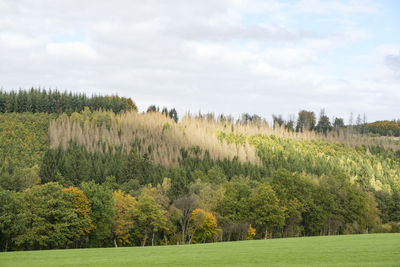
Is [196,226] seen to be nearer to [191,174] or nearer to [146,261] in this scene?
[146,261]

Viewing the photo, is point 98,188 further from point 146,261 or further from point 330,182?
point 330,182

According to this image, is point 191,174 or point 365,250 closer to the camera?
point 365,250

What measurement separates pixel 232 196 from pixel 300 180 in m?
16.5

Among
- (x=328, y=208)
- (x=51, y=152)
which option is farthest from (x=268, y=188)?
(x=51, y=152)

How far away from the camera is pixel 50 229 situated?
75.4 meters

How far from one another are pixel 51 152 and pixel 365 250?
12877 centimetres

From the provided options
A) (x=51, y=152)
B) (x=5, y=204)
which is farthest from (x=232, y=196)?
(x=51, y=152)

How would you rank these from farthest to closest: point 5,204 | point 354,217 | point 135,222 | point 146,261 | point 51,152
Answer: point 51,152
point 354,217
point 135,222
point 5,204
point 146,261

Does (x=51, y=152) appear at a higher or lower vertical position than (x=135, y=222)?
higher

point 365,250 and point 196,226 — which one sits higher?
point 365,250

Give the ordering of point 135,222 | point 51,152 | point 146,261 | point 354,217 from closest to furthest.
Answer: point 146,261 < point 135,222 < point 354,217 < point 51,152

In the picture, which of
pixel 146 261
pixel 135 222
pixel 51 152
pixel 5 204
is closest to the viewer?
pixel 146 261

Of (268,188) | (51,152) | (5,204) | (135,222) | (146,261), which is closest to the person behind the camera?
(146,261)

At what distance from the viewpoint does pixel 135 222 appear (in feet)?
282
